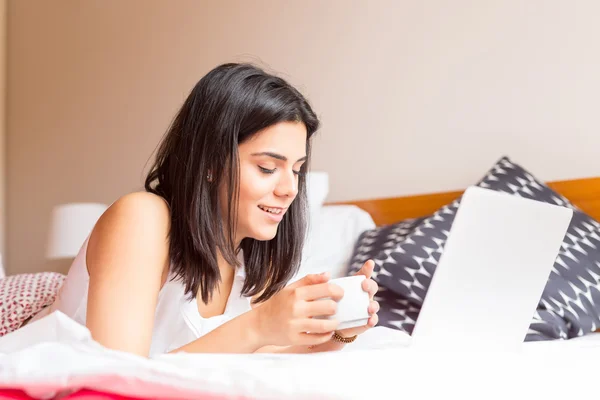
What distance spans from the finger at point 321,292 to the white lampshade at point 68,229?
167 cm

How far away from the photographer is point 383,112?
2658 mm

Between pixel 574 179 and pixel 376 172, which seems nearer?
pixel 574 179

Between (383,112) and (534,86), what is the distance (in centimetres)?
54

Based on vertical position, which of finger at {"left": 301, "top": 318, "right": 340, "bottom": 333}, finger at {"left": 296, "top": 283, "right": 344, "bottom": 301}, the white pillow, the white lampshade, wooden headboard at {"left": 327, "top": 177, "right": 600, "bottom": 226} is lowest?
the white lampshade

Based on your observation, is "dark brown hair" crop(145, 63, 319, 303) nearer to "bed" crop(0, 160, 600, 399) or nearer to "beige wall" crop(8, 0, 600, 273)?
"bed" crop(0, 160, 600, 399)

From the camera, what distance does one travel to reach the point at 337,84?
2.74 meters

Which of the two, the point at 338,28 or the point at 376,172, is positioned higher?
the point at 338,28

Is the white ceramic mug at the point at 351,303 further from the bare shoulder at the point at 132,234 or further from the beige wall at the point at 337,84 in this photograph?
the beige wall at the point at 337,84

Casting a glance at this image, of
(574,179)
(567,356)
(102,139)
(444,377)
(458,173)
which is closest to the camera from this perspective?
(444,377)

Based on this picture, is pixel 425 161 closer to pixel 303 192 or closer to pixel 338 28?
pixel 338 28

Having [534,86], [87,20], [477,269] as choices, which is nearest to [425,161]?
[534,86]

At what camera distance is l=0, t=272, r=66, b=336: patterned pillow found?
1624 millimetres

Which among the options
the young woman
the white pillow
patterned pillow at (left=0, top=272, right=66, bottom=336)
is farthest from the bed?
the white pillow

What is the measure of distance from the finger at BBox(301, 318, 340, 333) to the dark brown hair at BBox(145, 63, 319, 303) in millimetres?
330
